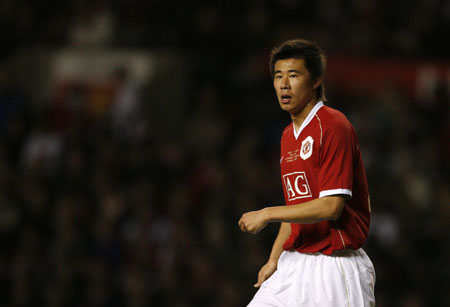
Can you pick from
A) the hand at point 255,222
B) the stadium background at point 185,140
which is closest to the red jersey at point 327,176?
the hand at point 255,222

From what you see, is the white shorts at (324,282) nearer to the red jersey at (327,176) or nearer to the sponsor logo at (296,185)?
the red jersey at (327,176)

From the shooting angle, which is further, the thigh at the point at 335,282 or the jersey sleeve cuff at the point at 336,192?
the thigh at the point at 335,282

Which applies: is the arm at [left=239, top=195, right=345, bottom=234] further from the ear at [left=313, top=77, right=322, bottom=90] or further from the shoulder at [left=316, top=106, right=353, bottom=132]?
the ear at [left=313, top=77, right=322, bottom=90]

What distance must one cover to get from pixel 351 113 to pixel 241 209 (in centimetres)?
257

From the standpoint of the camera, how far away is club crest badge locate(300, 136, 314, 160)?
3.82m

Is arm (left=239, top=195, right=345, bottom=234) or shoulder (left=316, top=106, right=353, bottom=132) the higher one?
shoulder (left=316, top=106, right=353, bottom=132)

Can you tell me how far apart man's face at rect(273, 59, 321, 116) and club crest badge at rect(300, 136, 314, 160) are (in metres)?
0.20

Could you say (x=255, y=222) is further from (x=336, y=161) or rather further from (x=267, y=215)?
(x=336, y=161)

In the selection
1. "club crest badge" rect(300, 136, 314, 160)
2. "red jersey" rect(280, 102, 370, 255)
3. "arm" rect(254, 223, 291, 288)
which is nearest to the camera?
"red jersey" rect(280, 102, 370, 255)

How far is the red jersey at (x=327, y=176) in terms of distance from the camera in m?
3.70

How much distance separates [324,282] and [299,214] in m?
0.48

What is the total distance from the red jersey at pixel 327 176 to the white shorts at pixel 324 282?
7 cm

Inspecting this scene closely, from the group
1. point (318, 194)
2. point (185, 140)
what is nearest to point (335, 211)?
point (318, 194)

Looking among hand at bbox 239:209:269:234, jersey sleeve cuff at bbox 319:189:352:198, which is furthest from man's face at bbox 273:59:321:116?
hand at bbox 239:209:269:234
